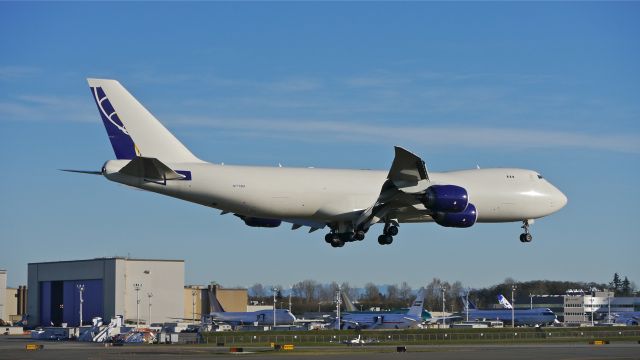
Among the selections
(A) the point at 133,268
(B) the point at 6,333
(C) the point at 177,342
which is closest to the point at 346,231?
(C) the point at 177,342

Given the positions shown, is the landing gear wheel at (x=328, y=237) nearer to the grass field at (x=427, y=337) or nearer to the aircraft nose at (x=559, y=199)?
the aircraft nose at (x=559, y=199)

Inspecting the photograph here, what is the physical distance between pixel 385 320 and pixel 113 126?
71168mm

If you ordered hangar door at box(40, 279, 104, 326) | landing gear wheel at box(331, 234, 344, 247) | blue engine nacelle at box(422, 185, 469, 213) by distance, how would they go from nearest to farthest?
1. blue engine nacelle at box(422, 185, 469, 213)
2. landing gear wheel at box(331, 234, 344, 247)
3. hangar door at box(40, 279, 104, 326)

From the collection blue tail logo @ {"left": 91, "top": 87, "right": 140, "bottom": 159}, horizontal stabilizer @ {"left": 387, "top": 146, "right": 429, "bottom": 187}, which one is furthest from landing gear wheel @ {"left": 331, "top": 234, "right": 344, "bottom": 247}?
blue tail logo @ {"left": 91, "top": 87, "right": 140, "bottom": 159}

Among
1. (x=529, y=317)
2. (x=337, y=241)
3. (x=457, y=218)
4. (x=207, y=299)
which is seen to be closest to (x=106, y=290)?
(x=207, y=299)

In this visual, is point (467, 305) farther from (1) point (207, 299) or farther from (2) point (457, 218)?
(2) point (457, 218)

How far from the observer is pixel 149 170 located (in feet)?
163

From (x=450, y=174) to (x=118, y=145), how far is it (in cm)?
2100

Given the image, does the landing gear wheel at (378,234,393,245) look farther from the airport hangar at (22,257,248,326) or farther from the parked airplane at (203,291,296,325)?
the airport hangar at (22,257,248,326)

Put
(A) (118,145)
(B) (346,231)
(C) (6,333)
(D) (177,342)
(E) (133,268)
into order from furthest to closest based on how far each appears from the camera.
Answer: (E) (133,268) → (C) (6,333) → (D) (177,342) → (B) (346,231) → (A) (118,145)

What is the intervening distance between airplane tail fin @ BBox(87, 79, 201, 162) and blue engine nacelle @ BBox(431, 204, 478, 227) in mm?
15022

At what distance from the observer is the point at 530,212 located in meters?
61.8

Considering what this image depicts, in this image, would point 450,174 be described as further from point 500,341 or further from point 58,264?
point 58,264

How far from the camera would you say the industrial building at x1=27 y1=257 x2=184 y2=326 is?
418 ft
